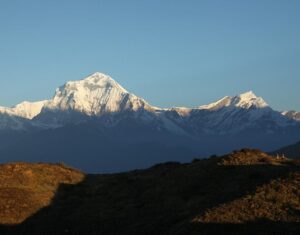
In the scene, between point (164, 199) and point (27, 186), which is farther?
point (27, 186)

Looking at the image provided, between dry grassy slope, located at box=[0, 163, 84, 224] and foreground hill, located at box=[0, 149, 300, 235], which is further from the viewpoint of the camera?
dry grassy slope, located at box=[0, 163, 84, 224]

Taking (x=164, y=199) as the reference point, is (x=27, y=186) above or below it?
above

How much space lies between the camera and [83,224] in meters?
48.5

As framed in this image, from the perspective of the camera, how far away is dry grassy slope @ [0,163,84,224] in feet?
174

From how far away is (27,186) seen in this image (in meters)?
62.0

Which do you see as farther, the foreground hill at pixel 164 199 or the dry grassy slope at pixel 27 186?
the dry grassy slope at pixel 27 186

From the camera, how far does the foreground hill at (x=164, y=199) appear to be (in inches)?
1529

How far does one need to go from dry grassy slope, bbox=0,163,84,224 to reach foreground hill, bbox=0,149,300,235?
0.30 ft

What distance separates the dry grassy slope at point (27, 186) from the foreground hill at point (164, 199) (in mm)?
90

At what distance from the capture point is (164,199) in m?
Result: 52.2

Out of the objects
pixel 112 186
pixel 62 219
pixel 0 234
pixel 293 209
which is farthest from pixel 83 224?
pixel 293 209

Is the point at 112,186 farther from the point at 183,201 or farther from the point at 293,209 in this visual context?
the point at 293,209

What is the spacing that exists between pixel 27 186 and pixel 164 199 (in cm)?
1778

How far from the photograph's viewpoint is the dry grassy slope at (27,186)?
53062 mm
